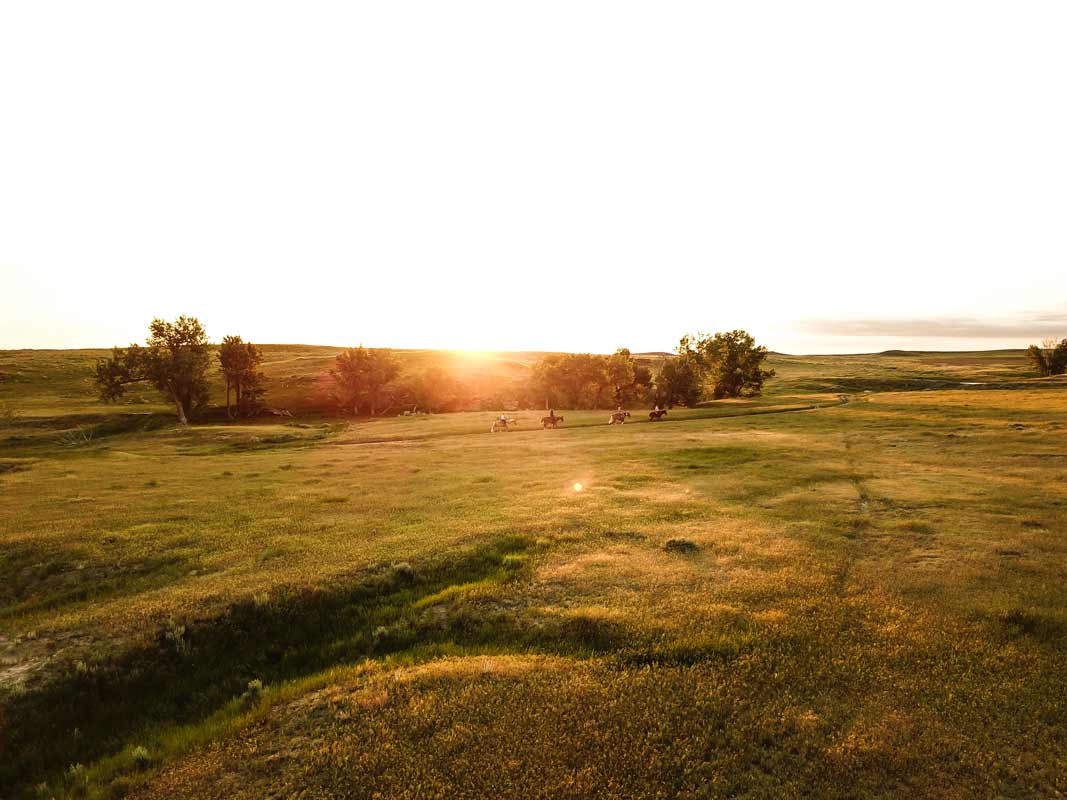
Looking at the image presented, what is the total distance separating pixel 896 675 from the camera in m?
10.6

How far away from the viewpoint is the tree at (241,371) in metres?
102

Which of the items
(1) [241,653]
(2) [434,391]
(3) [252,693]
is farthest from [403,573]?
(2) [434,391]

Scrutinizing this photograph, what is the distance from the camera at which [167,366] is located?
289ft

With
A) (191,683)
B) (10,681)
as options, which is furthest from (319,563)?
(10,681)

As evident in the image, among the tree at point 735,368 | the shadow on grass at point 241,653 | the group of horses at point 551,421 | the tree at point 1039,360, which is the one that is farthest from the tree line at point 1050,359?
the shadow on grass at point 241,653

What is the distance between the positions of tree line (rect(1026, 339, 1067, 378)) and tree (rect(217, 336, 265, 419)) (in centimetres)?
22636

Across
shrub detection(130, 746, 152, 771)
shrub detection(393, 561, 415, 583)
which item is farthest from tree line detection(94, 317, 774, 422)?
shrub detection(130, 746, 152, 771)

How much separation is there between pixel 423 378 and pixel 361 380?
17.3m

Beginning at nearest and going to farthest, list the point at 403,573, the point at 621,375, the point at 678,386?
the point at 403,573, the point at 678,386, the point at 621,375

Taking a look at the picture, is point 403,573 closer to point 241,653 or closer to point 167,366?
point 241,653

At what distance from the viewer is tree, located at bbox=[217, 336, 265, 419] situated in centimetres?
10150

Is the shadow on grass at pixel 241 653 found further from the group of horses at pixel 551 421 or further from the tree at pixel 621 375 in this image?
the tree at pixel 621 375

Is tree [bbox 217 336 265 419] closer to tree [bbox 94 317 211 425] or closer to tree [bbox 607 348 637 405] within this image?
tree [bbox 94 317 211 425]

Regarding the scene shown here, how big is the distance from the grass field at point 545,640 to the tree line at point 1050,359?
192 m
